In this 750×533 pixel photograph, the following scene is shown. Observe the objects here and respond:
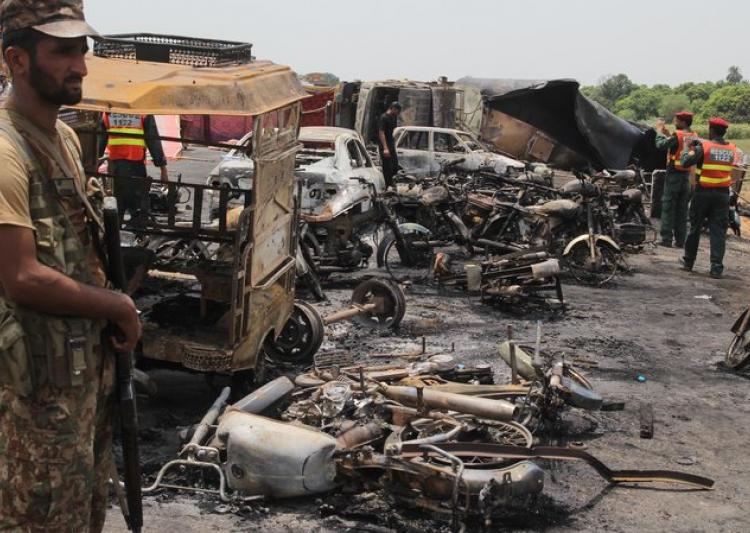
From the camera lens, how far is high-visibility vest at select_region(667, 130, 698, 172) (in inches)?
536

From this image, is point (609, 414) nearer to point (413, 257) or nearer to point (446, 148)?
point (413, 257)

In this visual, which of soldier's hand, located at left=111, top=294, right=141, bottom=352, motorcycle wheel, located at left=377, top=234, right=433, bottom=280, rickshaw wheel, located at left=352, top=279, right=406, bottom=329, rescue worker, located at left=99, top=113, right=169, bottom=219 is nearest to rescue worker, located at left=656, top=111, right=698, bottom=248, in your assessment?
motorcycle wheel, located at left=377, top=234, right=433, bottom=280

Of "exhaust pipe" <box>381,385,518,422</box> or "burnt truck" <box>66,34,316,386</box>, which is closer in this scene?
"exhaust pipe" <box>381,385,518,422</box>

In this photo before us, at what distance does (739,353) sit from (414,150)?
11342 millimetres

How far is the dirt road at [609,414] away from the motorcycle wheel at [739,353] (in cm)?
15

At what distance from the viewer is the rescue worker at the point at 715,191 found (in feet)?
40.9

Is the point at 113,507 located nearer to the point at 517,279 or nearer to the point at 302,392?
the point at 302,392

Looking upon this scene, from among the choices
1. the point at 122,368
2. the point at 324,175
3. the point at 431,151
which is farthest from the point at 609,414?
the point at 431,151

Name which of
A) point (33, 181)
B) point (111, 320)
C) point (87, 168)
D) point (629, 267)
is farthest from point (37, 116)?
point (629, 267)

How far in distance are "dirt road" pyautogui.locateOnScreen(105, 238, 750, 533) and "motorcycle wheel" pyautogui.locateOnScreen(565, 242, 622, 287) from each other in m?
0.20

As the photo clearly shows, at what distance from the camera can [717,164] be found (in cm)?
1245

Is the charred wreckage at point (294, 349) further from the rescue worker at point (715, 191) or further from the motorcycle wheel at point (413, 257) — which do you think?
the rescue worker at point (715, 191)

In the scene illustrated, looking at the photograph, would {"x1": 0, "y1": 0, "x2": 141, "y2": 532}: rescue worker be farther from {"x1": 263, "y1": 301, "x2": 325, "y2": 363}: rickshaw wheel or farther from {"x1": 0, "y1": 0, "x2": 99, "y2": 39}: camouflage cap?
{"x1": 263, "y1": 301, "x2": 325, "y2": 363}: rickshaw wheel

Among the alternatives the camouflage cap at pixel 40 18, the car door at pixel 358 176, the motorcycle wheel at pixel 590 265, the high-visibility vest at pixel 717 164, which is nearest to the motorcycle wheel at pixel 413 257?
the car door at pixel 358 176
